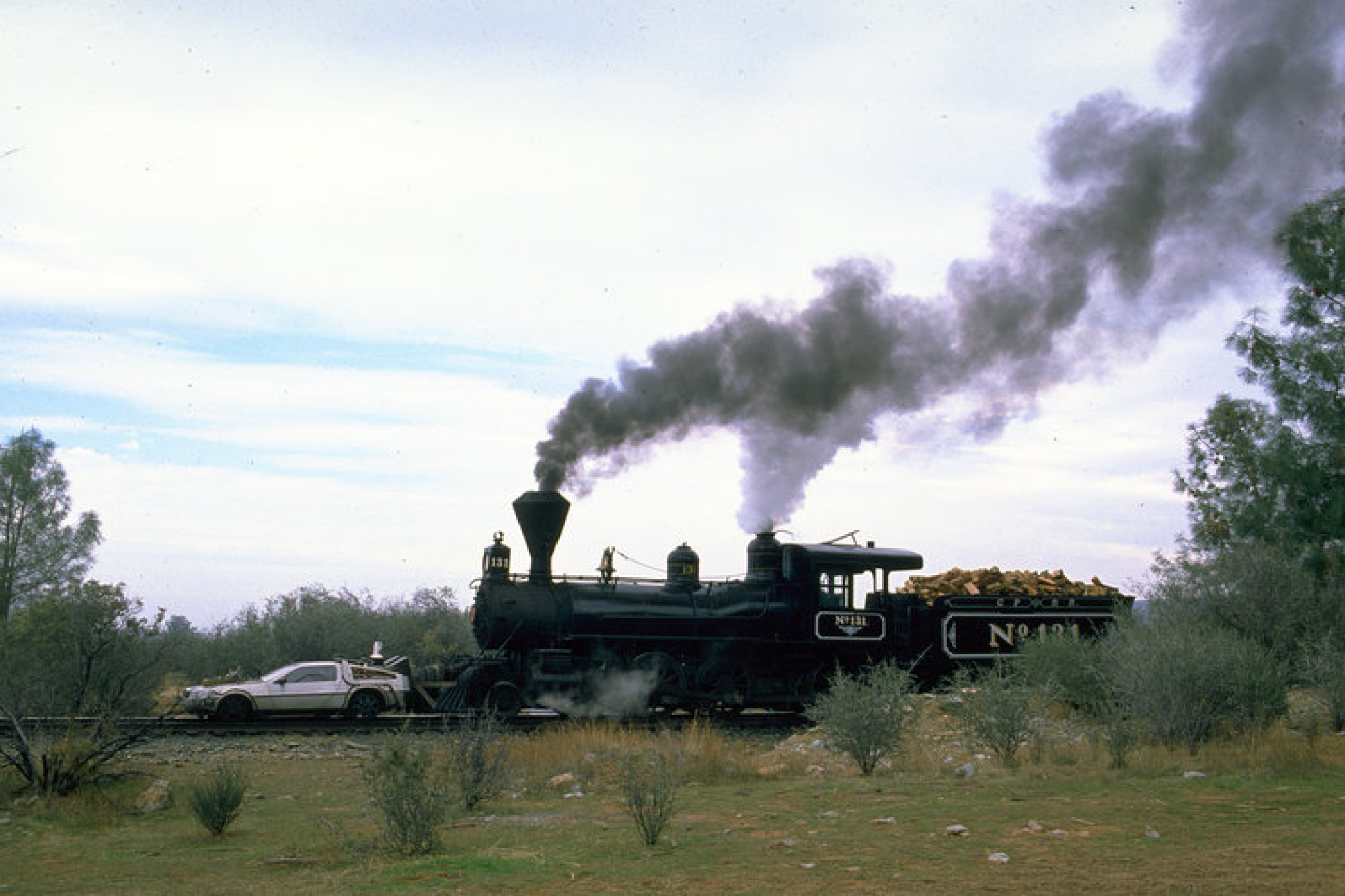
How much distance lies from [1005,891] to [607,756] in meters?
7.48

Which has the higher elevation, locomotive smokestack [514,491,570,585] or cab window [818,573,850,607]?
locomotive smokestack [514,491,570,585]

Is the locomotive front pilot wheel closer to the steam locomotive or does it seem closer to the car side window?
the steam locomotive

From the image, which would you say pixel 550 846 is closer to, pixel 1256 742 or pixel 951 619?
pixel 1256 742

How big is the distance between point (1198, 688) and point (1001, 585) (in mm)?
11171

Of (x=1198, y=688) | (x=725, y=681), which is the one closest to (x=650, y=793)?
(x=1198, y=688)

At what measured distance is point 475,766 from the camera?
39.5 feet

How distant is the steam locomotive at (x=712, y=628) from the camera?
19.7 meters

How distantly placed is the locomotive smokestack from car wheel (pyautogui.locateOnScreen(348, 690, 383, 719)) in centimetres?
440

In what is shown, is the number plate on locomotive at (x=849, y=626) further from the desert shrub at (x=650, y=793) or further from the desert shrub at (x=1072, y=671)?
the desert shrub at (x=650, y=793)

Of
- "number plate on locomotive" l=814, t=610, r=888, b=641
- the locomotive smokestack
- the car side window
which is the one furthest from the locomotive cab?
the car side window

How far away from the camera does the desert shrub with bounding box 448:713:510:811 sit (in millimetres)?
11945

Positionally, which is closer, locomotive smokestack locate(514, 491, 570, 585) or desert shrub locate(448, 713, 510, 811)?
desert shrub locate(448, 713, 510, 811)

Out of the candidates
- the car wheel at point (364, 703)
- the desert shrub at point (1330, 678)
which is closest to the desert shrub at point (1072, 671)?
the desert shrub at point (1330, 678)

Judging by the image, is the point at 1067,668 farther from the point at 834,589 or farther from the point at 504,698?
the point at 504,698
